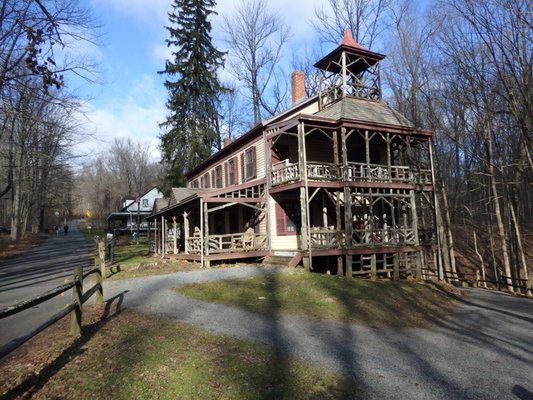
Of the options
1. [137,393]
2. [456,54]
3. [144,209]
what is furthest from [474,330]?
[144,209]

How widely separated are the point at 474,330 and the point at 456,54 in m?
13.2

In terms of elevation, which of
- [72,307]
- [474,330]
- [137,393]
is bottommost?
[474,330]

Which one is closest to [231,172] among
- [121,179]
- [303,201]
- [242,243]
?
[242,243]

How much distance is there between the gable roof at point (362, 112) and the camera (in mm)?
19078

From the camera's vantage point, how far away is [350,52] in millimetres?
21641

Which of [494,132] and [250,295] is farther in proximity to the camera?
[494,132]

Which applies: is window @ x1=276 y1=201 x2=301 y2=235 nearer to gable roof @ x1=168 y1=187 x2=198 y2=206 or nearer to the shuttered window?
the shuttered window

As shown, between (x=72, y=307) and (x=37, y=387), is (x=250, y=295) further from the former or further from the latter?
(x=37, y=387)

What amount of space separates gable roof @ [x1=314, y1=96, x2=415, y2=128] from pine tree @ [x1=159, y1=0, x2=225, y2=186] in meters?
18.4

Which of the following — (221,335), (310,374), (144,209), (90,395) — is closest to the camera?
(90,395)

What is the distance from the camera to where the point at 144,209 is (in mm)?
60312

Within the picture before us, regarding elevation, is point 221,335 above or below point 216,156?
below

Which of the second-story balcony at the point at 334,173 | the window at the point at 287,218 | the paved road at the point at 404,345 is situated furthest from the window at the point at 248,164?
the paved road at the point at 404,345

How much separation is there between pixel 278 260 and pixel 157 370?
41.6 feet
